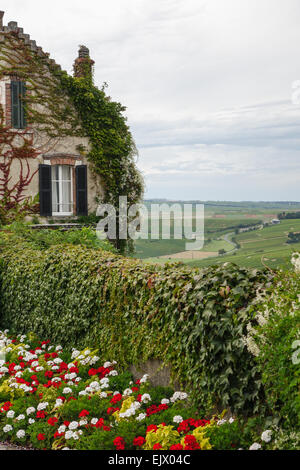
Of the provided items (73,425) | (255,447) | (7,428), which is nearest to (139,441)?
(73,425)

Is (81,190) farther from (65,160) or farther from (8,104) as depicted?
(8,104)

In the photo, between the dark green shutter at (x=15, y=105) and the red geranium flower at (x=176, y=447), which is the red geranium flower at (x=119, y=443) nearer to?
the red geranium flower at (x=176, y=447)

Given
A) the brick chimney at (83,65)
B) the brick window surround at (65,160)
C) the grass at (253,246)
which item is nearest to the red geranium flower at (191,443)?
the grass at (253,246)

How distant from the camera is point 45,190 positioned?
17.8m

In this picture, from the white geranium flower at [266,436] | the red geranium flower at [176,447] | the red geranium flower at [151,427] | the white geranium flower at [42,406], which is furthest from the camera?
the white geranium flower at [42,406]

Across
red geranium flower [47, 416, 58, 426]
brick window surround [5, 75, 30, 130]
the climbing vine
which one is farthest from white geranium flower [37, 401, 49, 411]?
brick window surround [5, 75, 30, 130]

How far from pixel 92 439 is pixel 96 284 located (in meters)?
2.68

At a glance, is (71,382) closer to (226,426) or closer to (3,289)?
(226,426)

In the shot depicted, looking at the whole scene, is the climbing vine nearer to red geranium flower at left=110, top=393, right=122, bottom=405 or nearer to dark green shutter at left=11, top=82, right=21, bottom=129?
dark green shutter at left=11, top=82, right=21, bottom=129

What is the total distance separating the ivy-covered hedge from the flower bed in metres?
0.28

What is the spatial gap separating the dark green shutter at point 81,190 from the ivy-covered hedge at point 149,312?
864 centimetres

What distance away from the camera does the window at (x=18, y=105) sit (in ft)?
57.8

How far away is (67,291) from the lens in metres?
8.00

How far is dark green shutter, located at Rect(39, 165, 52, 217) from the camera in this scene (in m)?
17.8
